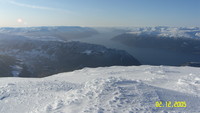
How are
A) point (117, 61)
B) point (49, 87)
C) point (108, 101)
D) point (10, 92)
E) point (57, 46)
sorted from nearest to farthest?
1. point (108, 101)
2. point (10, 92)
3. point (49, 87)
4. point (117, 61)
5. point (57, 46)

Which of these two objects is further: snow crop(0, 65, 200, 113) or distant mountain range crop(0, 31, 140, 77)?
distant mountain range crop(0, 31, 140, 77)

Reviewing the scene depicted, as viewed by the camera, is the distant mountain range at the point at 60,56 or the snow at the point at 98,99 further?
the distant mountain range at the point at 60,56

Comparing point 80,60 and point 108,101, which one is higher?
point 108,101

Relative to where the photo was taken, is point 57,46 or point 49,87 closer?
point 49,87

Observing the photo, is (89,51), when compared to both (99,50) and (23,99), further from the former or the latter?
(23,99)

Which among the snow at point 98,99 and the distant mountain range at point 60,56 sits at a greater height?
the snow at point 98,99

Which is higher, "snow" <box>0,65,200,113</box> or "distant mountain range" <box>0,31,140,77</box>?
"snow" <box>0,65,200,113</box>

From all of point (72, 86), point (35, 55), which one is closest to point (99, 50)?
point (35, 55)

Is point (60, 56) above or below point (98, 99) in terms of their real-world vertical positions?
below

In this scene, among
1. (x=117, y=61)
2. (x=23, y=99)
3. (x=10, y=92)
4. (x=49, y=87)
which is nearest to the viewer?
(x=23, y=99)

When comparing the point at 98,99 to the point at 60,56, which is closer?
the point at 98,99

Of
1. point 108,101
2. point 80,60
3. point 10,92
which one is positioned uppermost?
point 108,101
